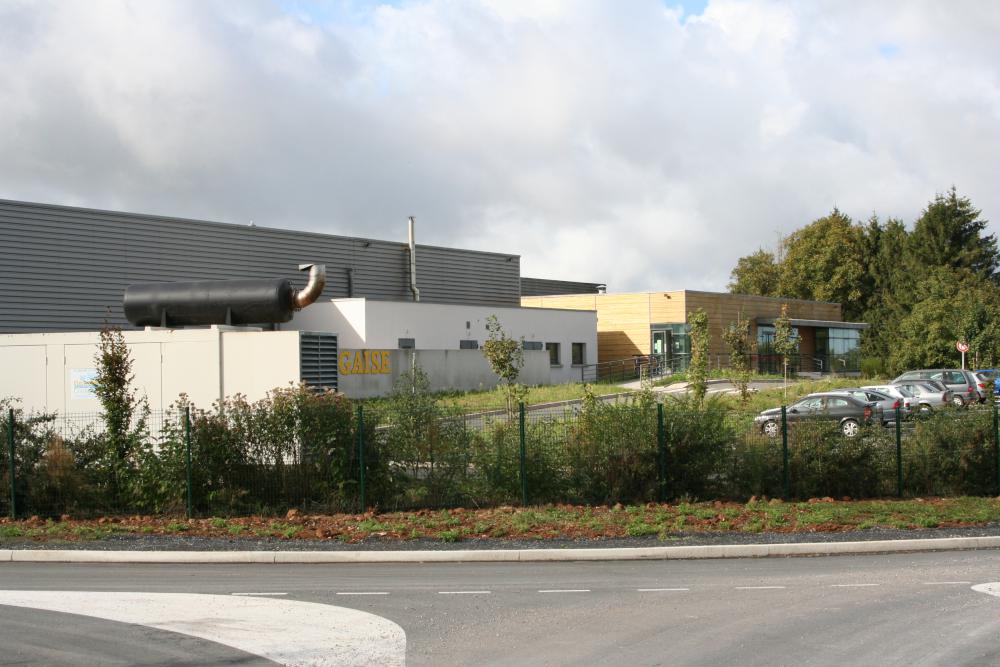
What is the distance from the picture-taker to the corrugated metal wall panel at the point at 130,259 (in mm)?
37031

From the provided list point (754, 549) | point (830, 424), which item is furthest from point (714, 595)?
point (830, 424)

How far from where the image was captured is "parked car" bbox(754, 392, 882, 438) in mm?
18531

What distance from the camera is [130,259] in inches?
1592

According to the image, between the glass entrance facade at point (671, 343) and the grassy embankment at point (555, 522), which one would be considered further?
the glass entrance facade at point (671, 343)

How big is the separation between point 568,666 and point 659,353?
50751 mm

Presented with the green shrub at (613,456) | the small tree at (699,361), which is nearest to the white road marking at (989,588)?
the green shrub at (613,456)

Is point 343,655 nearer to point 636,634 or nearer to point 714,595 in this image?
point 636,634

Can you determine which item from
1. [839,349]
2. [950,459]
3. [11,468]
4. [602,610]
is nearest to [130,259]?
[11,468]

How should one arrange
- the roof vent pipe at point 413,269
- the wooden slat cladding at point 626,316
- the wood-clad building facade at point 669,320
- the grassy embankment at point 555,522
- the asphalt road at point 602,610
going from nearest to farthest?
1. the asphalt road at point 602,610
2. the grassy embankment at point 555,522
3. the roof vent pipe at point 413,269
4. the wood-clad building facade at point 669,320
5. the wooden slat cladding at point 626,316

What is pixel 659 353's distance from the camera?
58031 millimetres

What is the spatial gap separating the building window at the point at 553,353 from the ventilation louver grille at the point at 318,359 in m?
27.7

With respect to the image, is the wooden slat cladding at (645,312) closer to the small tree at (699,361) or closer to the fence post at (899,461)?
the small tree at (699,361)

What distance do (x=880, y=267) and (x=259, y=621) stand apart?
7904cm

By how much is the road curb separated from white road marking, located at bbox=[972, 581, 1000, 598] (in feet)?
9.05
